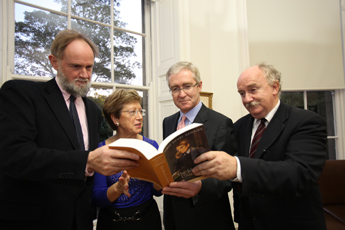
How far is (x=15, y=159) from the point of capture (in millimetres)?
1036

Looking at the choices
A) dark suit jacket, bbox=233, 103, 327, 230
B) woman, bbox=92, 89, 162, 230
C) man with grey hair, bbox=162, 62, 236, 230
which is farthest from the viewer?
woman, bbox=92, 89, 162, 230

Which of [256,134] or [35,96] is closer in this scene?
[35,96]

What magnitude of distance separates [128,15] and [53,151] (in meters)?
2.76

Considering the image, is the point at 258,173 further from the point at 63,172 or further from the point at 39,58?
the point at 39,58

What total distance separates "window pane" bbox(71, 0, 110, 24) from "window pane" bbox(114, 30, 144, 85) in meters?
0.26

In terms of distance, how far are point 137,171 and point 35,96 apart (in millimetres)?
748

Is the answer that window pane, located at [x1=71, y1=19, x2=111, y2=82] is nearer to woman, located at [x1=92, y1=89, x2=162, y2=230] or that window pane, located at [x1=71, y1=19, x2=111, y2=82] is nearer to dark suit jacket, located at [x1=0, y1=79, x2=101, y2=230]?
woman, located at [x1=92, y1=89, x2=162, y2=230]

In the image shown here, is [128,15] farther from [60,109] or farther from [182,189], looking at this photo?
[182,189]

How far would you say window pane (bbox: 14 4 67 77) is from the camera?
2329 mm

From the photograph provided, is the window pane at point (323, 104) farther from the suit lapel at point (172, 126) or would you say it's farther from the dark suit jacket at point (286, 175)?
the suit lapel at point (172, 126)

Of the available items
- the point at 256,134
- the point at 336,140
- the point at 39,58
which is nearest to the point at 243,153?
the point at 256,134

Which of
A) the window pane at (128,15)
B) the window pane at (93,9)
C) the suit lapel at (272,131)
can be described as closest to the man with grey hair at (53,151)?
the suit lapel at (272,131)

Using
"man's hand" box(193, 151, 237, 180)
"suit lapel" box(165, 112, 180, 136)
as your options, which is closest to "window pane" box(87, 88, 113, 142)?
"suit lapel" box(165, 112, 180, 136)

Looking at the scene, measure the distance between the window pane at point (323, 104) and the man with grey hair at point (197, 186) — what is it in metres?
2.91
